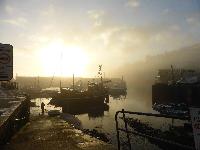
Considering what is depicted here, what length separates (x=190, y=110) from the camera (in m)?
4.19

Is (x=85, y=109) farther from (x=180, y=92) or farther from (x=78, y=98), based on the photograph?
(x=180, y=92)

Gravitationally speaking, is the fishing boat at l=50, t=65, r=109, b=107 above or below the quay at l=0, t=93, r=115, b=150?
below

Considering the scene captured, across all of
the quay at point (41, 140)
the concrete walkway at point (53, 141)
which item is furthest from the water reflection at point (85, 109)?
the quay at point (41, 140)

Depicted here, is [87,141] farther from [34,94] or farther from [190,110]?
[34,94]

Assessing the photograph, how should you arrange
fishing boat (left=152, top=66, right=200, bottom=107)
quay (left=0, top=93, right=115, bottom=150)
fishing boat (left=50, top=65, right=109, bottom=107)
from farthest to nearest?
fishing boat (left=50, top=65, right=109, bottom=107) < fishing boat (left=152, top=66, right=200, bottom=107) < quay (left=0, top=93, right=115, bottom=150)

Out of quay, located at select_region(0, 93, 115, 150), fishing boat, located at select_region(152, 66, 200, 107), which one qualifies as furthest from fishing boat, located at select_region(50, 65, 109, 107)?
quay, located at select_region(0, 93, 115, 150)

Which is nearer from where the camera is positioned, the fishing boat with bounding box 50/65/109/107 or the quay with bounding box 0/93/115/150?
the quay with bounding box 0/93/115/150

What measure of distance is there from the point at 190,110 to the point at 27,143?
940 cm

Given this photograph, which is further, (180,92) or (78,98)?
(180,92)

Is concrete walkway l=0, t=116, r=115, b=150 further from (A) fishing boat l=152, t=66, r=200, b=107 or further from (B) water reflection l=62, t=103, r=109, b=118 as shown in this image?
(A) fishing boat l=152, t=66, r=200, b=107

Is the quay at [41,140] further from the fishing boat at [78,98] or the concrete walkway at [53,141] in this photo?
the fishing boat at [78,98]

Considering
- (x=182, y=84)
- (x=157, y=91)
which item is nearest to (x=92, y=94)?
(x=157, y=91)

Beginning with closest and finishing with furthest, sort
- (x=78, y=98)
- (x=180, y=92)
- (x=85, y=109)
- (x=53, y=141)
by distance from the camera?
(x=53, y=141), (x=85, y=109), (x=78, y=98), (x=180, y=92)

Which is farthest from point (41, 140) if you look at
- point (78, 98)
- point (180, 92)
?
point (180, 92)
